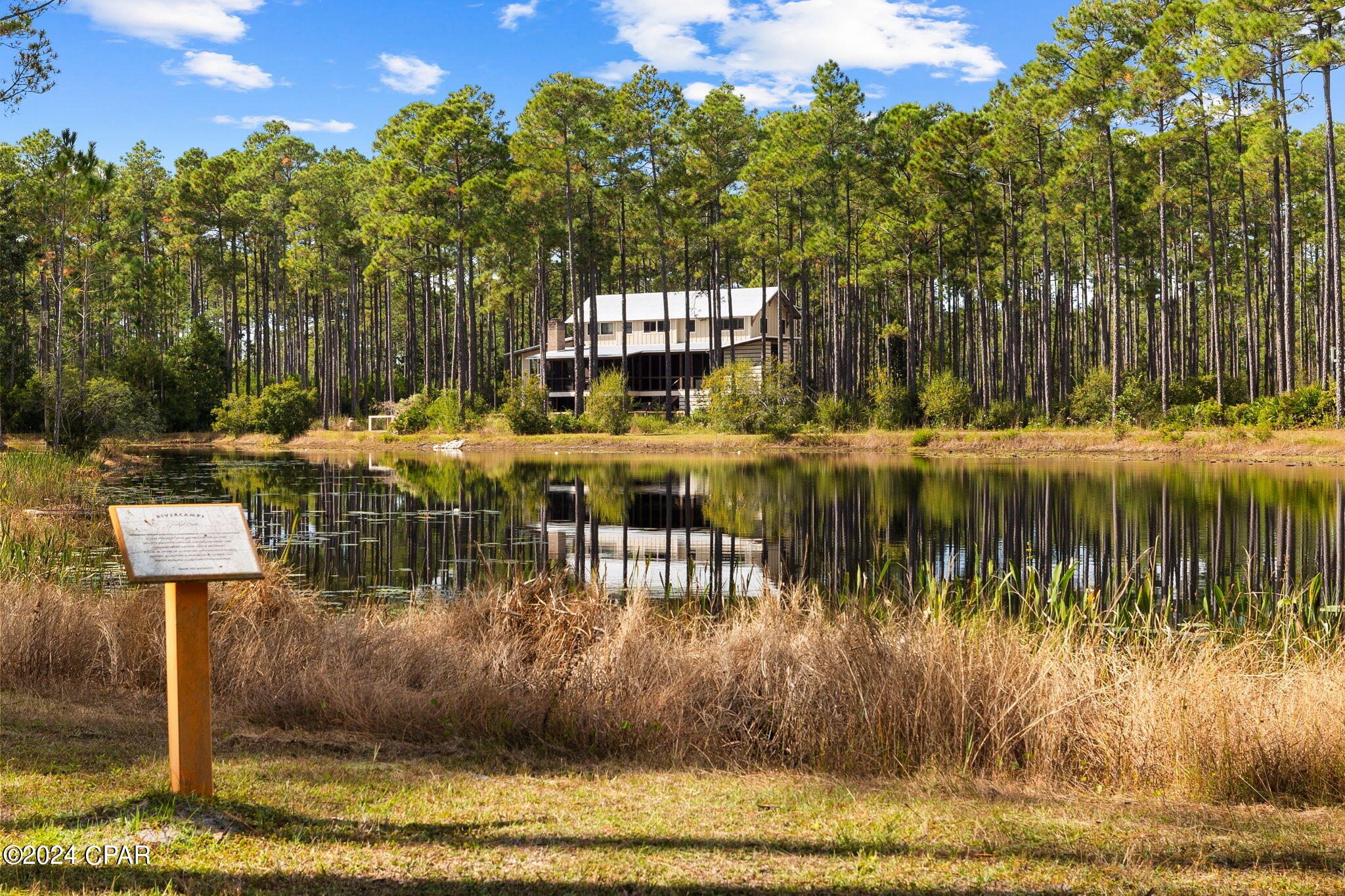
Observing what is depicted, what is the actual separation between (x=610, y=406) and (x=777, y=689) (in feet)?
150

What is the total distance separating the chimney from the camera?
68688mm

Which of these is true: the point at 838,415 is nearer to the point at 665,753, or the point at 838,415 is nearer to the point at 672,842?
the point at 665,753

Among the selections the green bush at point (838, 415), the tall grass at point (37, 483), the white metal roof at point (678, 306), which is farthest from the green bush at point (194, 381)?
the tall grass at point (37, 483)

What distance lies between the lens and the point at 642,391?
65.1 metres

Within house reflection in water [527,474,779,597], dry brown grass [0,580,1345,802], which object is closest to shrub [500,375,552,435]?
house reflection in water [527,474,779,597]

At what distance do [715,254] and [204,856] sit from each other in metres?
58.6

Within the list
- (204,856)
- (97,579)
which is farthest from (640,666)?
(97,579)

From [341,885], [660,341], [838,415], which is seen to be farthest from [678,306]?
[341,885]

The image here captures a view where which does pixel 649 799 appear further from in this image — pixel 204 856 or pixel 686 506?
pixel 686 506

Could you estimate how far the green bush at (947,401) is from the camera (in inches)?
1852

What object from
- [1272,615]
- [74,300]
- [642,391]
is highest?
[74,300]

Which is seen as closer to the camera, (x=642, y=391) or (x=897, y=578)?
(x=897, y=578)

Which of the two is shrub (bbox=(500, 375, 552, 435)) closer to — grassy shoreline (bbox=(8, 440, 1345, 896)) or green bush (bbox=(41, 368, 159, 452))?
green bush (bbox=(41, 368, 159, 452))

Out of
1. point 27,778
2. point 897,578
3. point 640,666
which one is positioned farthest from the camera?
point 897,578
